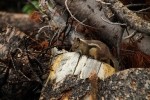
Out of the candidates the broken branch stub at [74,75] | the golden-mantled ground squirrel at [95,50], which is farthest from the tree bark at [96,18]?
the broken branch stub at [74,75]

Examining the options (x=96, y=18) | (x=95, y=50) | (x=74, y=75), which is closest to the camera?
(x=74, y=75)

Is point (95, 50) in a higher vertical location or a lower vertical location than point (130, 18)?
lower

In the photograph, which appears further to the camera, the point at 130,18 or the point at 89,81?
the point at 130,18

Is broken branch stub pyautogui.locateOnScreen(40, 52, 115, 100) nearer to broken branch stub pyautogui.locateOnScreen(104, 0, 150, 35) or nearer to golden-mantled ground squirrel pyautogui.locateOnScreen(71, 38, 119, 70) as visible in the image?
golden-mantled ground squirrel pyautogui.locateOnScreen(71, 38, 119, 70)

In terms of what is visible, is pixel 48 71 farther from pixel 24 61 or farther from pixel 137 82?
pixel 137 82

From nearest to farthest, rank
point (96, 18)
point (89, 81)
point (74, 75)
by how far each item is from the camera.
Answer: point (89, 81) < point (74, 75) < point (96, 18)

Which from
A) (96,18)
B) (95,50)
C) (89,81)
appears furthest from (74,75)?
(96,18)

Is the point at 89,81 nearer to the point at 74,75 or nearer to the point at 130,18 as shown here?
the point at 74,75

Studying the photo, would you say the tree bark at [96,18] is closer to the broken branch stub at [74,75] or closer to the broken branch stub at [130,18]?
the broken branch stub at [130,18]

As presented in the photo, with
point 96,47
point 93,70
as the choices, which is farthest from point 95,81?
point 96,47

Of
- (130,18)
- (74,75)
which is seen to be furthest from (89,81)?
(130,18)

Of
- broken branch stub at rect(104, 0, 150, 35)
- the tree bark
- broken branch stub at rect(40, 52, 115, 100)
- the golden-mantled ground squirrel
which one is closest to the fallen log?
broken branch stub at rect(40, 52, 115, 100)

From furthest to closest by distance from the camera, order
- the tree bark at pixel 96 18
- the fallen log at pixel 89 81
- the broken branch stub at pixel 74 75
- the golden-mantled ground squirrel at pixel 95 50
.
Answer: the tree bark at pixel 96 18 → the golden-mantled ground squirrel at pixel 95 50 → the broken branch stub at pixel 74 75 → the fallen log at pixel 89 81
